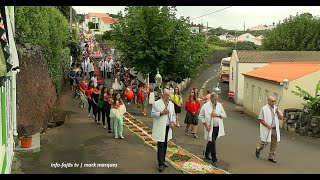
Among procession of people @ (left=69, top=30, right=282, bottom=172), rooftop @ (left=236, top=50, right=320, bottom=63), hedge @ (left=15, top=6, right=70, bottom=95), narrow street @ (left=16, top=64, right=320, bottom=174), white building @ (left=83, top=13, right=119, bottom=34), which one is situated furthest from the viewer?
white building @ (left=83, top=13, right=119, bottom=34)

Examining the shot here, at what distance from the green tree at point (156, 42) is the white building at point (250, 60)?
6720 millimetres

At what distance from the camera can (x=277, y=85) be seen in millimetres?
19422

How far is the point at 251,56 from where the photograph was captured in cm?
3025

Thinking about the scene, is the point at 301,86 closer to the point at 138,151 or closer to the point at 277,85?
the point at 277,85

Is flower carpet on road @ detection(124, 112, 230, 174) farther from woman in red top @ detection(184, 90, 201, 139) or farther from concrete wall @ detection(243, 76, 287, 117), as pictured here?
concrete wall @ detection(243, 76, 287, 117)

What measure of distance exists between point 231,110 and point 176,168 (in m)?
16.5

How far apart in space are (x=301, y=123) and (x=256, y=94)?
246 inches

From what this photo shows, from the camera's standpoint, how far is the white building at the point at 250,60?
2962cm

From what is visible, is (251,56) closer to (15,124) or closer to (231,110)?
(231,110)

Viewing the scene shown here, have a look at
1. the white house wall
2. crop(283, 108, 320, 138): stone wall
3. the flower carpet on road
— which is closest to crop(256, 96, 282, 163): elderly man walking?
the flower carpet on road

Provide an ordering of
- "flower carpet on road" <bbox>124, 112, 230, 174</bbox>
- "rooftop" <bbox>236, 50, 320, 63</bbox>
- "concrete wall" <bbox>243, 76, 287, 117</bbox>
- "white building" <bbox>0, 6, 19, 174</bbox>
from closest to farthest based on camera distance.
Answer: "white building" <bbox>0, 6, 19, 174</bbox> → "flower carpet on road" <bbox>124, 112, 230, 174</bbox> → "concrete wall" <bbox>243, 76, 287, 117</bbox> → "rooftop" <bbox>236, 50, 320, 63</bbox>

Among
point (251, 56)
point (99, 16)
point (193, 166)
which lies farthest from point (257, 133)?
point (99, 16)

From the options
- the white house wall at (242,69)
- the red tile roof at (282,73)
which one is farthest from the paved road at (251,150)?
the white house wall at (242,69)

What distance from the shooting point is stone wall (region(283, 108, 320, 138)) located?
629 inches
